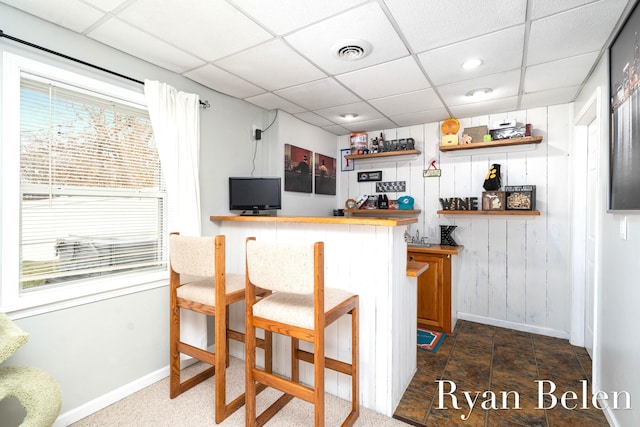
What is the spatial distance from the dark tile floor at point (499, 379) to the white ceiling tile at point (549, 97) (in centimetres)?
244

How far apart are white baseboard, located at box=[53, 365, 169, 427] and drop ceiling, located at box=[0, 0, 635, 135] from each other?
239 centimetres

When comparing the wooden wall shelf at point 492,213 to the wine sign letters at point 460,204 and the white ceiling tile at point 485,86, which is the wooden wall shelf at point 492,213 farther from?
the white ceiling tile at point 485,86

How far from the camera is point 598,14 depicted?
169 cm

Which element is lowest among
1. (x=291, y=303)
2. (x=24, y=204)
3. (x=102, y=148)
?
(x=291, y=303)

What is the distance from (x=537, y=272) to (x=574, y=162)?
1.21 meters

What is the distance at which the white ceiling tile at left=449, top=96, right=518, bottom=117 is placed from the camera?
3107 millimetres

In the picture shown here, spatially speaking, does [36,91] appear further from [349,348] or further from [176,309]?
[349,348]

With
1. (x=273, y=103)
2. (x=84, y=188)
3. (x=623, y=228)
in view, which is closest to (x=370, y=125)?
(x=273, y=103)

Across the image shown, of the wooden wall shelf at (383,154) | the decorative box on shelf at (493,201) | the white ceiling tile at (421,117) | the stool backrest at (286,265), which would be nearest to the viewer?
the stool backrest at (286,265)

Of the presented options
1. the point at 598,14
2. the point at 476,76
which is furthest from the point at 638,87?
the point at 476,76

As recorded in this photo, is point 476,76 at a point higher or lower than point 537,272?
higher

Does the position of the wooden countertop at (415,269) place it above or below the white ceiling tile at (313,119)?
below

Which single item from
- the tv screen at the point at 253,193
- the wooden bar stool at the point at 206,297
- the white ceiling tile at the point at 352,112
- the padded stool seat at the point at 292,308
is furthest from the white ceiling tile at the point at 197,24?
the padded stool seat at the point at 292,308

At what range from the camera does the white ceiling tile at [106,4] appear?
1.64 meters
